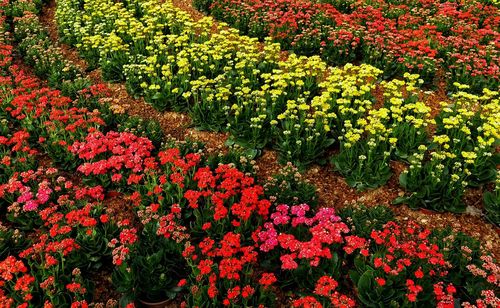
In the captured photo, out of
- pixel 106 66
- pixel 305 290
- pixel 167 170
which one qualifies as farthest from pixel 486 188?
pixel 106 66

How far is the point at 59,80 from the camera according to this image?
10.2 metres

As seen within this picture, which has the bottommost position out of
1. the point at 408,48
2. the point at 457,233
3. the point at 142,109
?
the point at 142,109

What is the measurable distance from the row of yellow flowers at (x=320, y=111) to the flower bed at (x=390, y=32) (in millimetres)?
778

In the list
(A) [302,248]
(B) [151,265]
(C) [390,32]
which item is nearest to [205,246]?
(B) [151,265]

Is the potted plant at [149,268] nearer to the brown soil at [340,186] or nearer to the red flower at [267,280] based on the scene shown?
the red flower at [267,280]

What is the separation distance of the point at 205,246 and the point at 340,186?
3.11m

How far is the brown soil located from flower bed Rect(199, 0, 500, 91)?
88 cm

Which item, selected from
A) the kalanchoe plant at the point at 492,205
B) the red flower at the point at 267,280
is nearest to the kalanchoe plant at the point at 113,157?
the red flower at the point at 267,280

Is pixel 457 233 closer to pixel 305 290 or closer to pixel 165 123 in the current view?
pixel 305 290

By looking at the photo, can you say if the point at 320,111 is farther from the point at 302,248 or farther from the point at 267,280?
the point at 267,280

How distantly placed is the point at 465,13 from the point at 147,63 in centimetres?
924

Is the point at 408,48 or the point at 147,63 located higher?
the point at 408,48

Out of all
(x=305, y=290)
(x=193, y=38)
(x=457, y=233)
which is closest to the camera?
(x=305, y=290)

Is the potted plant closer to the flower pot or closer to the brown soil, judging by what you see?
the flower pot
